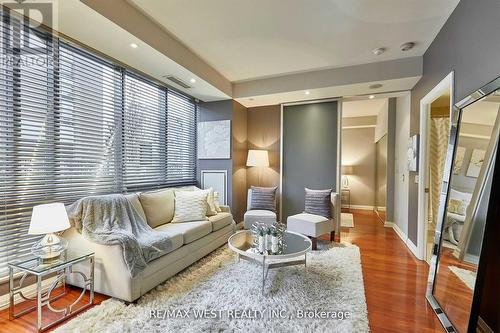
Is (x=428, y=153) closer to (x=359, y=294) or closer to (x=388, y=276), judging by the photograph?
(x=388, y=276)

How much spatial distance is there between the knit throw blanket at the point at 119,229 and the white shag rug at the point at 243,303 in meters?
0.35

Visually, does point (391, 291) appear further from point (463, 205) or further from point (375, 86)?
point (375, 86)

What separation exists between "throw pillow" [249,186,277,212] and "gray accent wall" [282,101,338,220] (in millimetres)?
549

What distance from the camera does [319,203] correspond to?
382cm

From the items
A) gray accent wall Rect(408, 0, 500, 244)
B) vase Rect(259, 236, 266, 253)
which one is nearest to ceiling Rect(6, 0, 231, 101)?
vase Rect(259, 236, 266, 253)

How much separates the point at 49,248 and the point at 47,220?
292 mm

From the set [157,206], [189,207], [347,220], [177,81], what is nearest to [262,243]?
[189,207]

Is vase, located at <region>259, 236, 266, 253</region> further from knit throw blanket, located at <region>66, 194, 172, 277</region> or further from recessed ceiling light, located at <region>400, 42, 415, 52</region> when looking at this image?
recessed ceiling light, located at <region>400, 42, 415, 52</region>

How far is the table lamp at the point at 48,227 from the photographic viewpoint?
186 cm

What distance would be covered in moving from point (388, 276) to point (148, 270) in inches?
101

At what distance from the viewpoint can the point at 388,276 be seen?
2654mm

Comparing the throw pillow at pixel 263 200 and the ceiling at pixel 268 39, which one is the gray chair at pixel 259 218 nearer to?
the throw pillow at pixel 263 200

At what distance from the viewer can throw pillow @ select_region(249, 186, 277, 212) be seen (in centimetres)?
419

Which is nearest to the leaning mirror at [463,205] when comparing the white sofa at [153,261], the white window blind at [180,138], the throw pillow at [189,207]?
the white sofa at [153,261]
